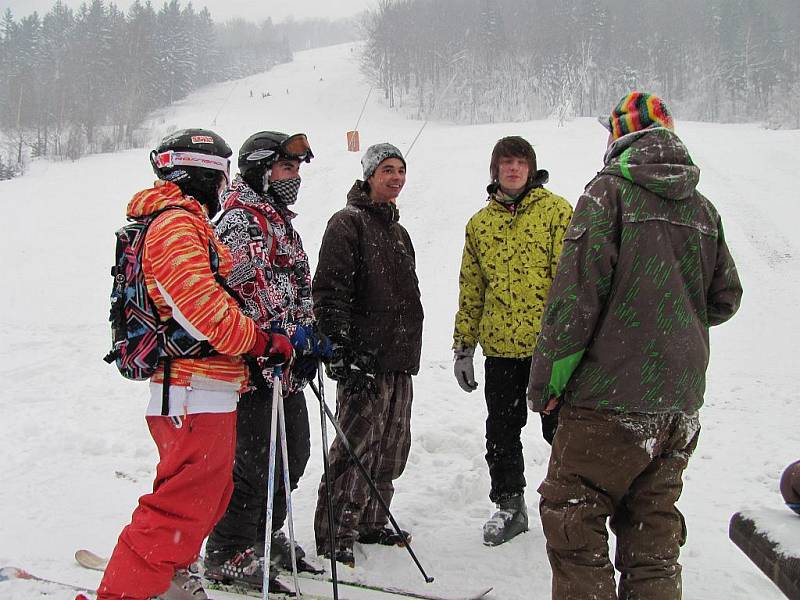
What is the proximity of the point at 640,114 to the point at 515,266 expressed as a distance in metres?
1.27

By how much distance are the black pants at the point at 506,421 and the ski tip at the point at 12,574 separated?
7.91 ft

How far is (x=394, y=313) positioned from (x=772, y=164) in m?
17.2

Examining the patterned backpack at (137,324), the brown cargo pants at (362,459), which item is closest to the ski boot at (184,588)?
the brown cargo pants at (362,459)

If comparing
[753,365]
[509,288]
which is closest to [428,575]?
[509,288]

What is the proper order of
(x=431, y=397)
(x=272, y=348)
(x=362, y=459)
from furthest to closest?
(x=431, y=397), (x=362, y=459), (x=272, y=348)

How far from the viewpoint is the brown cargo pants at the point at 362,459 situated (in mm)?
3338

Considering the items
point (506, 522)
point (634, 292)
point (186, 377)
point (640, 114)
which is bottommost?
point (506, 522)

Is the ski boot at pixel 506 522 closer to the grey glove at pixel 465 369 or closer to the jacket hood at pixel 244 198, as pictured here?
the grey glove at pixel 465 369

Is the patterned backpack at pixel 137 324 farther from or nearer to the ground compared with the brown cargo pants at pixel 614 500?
farther from the ground

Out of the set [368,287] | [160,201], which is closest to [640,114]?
[368,287]

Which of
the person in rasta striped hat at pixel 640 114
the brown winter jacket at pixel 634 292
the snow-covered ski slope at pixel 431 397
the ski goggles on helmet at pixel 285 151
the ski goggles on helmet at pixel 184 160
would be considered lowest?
the snow-covered ski slope at pixel 431 397

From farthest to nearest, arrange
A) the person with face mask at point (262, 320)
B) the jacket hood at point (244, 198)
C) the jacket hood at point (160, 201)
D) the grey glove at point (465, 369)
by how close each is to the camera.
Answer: the grey glove at point (465, 369) → the jacket hood at point (244, 198) → the person with face mask at point (262, 320) → the jacket hood at point (160, 201)

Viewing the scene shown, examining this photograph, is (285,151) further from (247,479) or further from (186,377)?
(247,479)

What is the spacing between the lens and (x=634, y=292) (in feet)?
7.34
